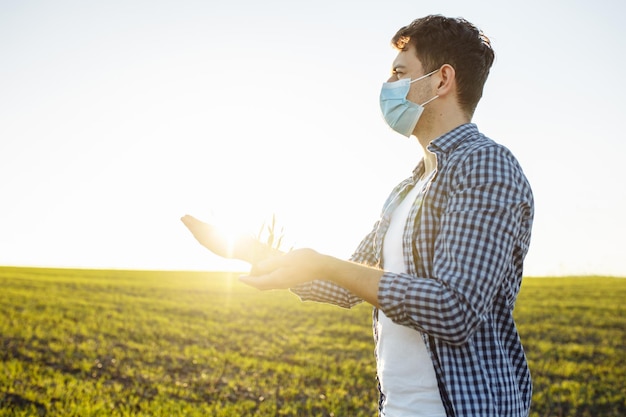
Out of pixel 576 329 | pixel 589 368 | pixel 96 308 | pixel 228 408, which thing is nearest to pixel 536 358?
pixel 589 368

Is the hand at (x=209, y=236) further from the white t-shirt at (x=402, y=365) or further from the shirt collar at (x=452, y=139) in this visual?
the shirt collar at (x=452, y=139)

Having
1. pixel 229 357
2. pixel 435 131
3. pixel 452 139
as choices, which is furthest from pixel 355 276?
pixel 229 357

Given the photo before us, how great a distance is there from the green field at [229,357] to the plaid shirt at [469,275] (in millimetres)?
6547

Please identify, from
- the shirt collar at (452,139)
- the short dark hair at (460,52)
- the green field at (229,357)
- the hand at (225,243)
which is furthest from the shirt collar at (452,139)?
the green field at (229,357)

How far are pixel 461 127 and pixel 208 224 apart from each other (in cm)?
109

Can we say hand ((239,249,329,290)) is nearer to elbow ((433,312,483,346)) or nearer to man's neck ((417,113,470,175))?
elbow ((433,312,483,346))

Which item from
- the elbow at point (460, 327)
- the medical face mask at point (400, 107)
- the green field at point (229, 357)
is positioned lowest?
the green field at point (229, 357)

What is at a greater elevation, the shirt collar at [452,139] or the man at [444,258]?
the shirt collar at [452,139]

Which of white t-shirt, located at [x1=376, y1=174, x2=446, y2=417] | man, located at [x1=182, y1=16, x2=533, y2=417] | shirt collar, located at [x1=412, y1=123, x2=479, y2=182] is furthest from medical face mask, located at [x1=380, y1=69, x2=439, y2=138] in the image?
white t-shirt, located at [x1=376, y1=174, x2=446, y2=417]

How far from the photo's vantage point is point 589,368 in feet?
36.7

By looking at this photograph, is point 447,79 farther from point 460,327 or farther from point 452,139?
point 460,327

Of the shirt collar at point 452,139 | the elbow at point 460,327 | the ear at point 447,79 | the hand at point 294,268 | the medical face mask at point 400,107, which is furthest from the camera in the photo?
the medical face mask at point 400,107

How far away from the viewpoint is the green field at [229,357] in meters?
8.38

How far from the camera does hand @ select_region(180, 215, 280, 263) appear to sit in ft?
7.57
